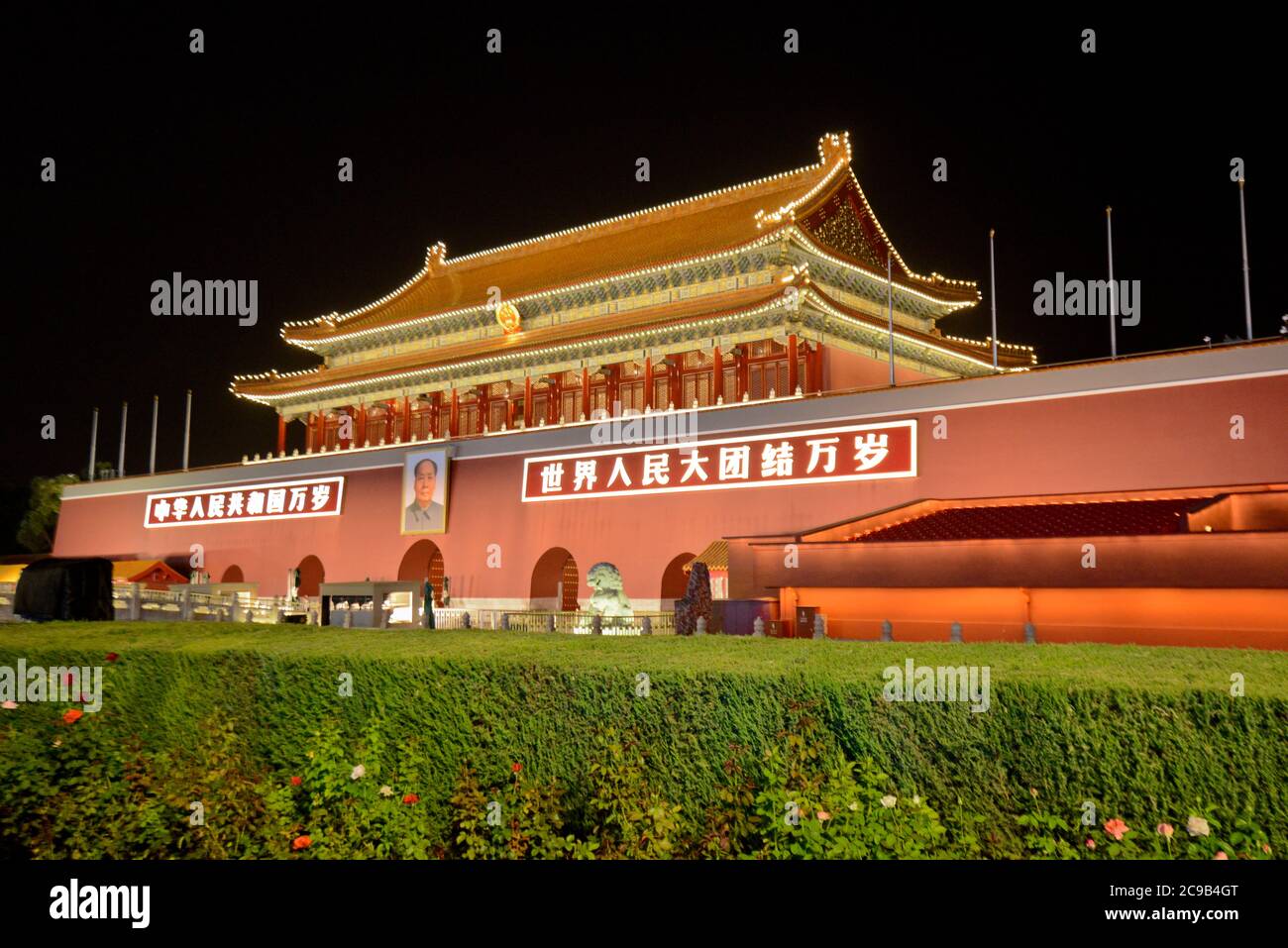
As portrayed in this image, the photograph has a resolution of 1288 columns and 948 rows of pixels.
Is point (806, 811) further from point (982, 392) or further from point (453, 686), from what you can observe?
point (982, 392)

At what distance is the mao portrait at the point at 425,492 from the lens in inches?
1008

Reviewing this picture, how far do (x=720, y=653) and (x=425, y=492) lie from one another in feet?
68.5

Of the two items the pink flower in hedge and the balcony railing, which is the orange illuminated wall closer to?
the balcony railing

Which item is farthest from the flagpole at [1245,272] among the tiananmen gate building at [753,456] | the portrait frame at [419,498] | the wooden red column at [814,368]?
the portrait frame at [419,498]

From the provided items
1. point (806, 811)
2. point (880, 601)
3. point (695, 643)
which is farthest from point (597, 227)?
point (806, 811)

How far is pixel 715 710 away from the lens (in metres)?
5.04

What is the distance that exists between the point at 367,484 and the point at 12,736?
21102mm

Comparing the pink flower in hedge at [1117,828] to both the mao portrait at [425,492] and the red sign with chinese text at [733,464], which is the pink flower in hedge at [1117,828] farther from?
the mao portrait at [425,492]

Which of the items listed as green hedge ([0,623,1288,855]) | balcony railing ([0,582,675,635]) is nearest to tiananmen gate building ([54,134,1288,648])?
balcony railing ([0,582,675,635])

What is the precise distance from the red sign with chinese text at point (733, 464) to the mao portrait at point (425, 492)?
266cm
